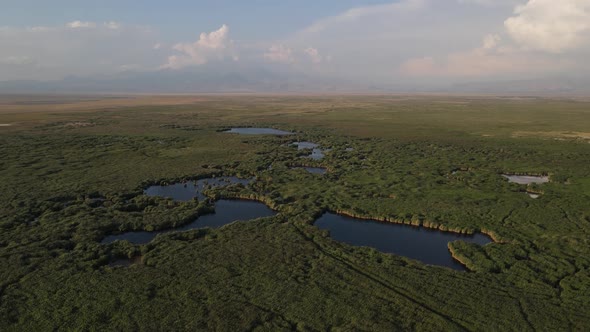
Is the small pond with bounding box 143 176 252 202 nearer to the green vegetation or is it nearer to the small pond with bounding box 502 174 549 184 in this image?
the green vegetation

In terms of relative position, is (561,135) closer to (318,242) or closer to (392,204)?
(392,204)

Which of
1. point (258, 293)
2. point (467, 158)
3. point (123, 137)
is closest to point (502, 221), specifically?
point (258, 293)

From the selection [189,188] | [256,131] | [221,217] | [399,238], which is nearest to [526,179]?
[399,238]

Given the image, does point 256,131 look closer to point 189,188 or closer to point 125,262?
point 189,188

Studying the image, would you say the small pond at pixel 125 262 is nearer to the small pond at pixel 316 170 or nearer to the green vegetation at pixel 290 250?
the green vegetation at pixel 290 250

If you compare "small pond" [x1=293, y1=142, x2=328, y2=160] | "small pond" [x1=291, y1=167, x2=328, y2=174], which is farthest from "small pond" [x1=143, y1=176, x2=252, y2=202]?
"small pond" [x1=293, y1=142, x2=328, y2=160]

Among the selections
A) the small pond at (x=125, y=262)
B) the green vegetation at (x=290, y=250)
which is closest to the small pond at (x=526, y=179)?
the green vegetation at (x=290, y=250)

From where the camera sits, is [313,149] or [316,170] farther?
[313,149]
